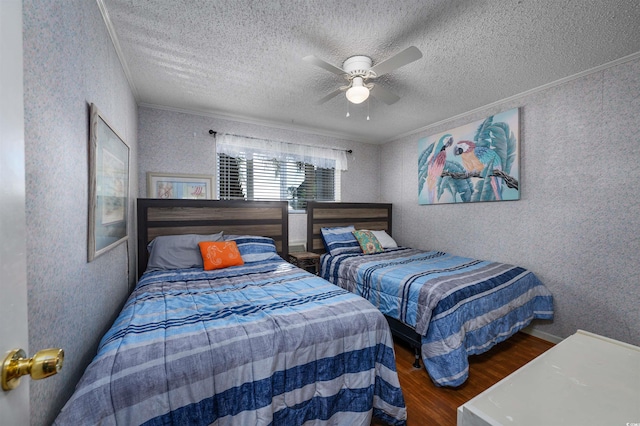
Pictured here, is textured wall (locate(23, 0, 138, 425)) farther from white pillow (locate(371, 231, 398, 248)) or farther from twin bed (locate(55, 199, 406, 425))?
white pillow (locate(371, 231, 398, 248))

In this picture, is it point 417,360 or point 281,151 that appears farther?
point 281,151

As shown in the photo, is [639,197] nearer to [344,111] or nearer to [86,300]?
[344,111]

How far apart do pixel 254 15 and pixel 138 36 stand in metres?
0.88

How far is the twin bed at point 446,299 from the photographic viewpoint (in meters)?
1.96

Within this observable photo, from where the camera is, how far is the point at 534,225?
2688 millimetres

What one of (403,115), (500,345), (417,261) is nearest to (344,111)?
(403,115)

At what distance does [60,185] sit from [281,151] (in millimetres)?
2798

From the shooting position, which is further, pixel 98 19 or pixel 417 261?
pixel 417 261

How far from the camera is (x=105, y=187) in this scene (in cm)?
158

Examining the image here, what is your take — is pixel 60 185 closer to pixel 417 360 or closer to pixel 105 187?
pixel 105 187

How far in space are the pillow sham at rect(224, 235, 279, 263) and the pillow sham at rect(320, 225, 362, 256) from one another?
2.82ft

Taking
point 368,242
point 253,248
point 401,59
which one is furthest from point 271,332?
point 368,242

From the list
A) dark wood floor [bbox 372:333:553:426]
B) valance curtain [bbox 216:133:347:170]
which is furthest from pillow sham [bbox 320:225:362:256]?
dark wood floor [bbox 372:333:553:426]

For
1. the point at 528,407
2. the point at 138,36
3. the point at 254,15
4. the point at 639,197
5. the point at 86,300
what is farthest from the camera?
the point at 639,197
